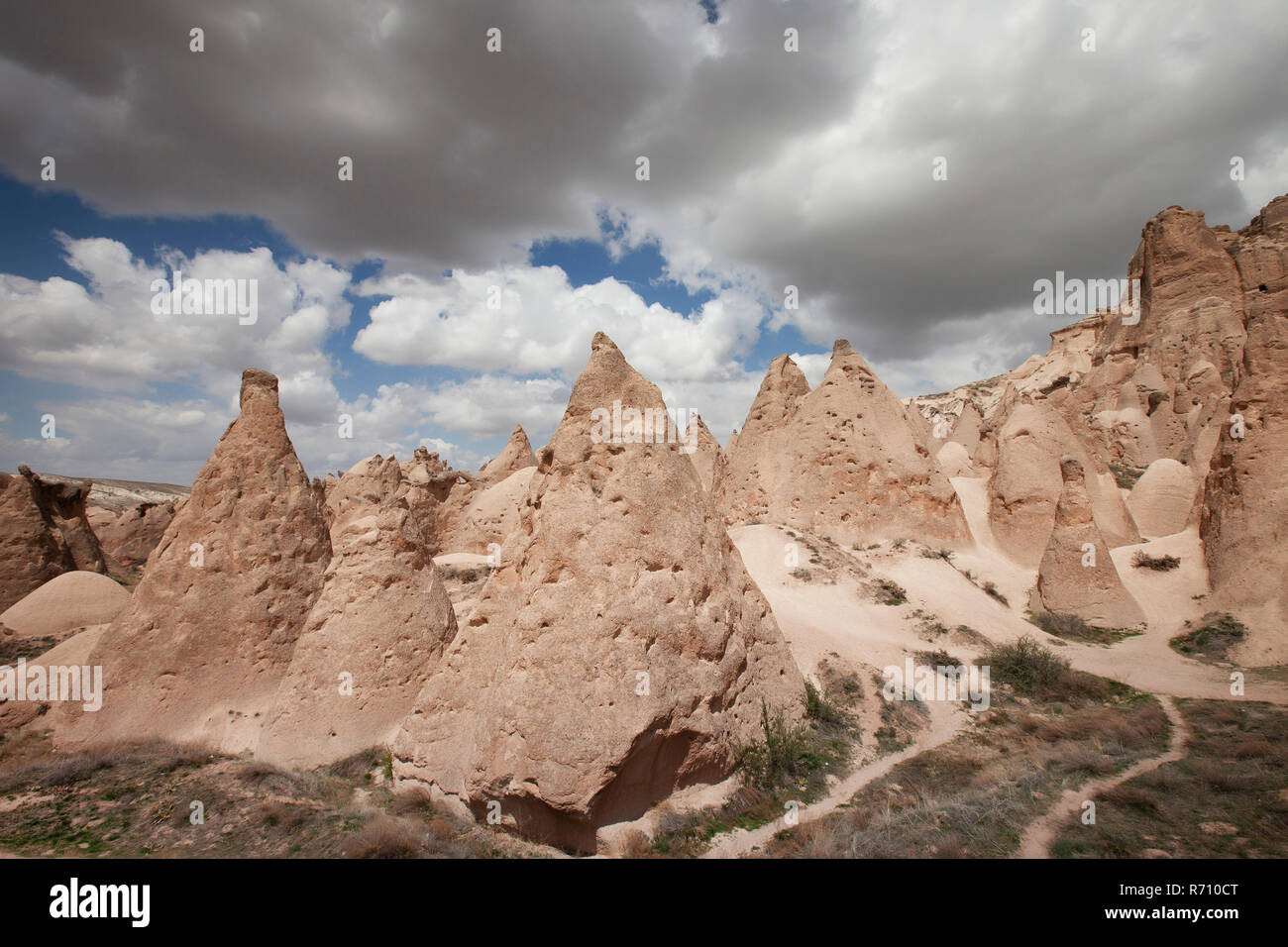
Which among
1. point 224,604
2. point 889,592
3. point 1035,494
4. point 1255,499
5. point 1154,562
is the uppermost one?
point 1035,494

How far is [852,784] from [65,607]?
1499 cm

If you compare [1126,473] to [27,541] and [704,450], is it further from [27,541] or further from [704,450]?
[27,541]

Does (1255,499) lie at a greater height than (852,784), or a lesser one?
greater

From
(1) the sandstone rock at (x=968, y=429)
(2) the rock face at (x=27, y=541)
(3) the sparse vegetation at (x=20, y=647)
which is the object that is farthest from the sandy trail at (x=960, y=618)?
(2) the rock face at (x=27, y=541)

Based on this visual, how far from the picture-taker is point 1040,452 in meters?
16.1

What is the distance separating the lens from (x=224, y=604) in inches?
300

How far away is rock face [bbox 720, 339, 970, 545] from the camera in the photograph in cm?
1581

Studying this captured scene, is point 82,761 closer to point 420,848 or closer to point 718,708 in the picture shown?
point 420,848

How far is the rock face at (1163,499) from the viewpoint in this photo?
15.9 meters

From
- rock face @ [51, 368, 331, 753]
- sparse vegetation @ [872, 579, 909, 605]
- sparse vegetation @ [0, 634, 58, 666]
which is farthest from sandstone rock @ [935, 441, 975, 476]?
sparse vegetation @ [0, 634, 58, 666]

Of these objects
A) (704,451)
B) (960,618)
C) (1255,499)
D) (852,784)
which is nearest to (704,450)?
(704,451)

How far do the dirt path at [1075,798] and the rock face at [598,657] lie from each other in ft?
8.64

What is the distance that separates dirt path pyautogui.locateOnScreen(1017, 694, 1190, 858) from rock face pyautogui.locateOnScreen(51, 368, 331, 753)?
27.0ft
